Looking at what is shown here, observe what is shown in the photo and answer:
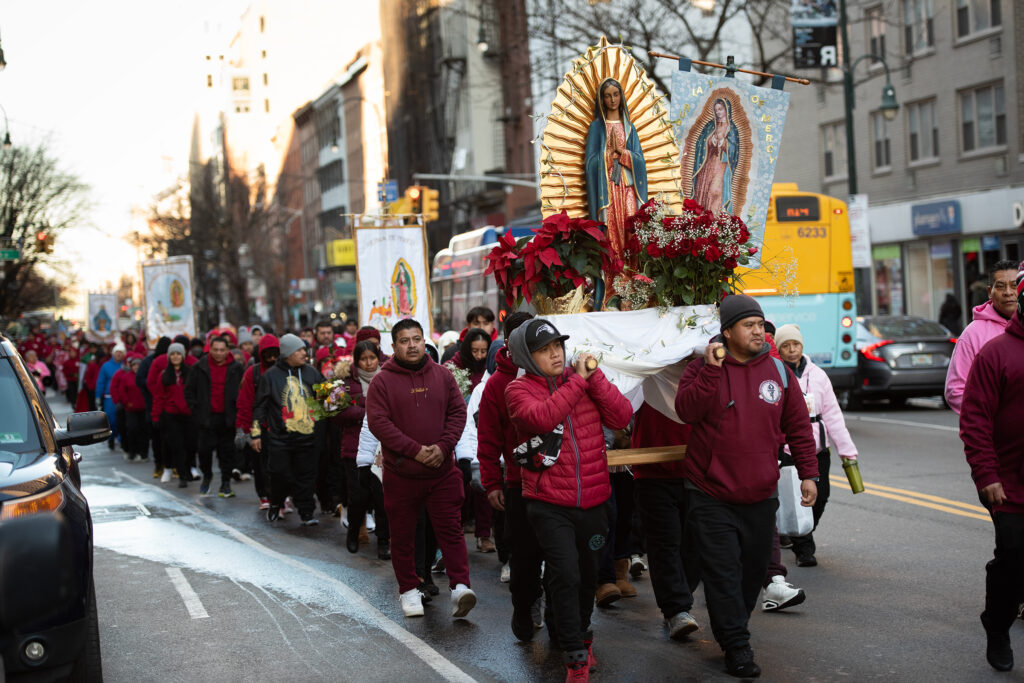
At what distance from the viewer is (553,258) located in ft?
25.0

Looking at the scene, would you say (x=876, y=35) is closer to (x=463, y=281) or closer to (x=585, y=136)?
(x=463, y=281)

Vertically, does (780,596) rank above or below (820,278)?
below

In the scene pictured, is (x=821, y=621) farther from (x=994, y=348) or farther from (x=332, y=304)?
(x=332, y=304)

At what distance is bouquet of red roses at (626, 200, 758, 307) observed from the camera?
7473 millimetres

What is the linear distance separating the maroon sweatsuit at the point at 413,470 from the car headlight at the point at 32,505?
294 cm

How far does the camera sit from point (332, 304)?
79.8 meters

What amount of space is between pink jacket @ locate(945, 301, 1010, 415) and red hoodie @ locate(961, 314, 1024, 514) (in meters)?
0.86

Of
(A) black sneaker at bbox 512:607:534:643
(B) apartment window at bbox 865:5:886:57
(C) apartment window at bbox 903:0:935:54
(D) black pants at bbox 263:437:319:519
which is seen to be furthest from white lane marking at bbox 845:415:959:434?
(B) apartment window at bbox 865:5:886:57

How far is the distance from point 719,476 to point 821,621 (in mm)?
1777

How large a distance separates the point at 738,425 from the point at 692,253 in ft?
4.93

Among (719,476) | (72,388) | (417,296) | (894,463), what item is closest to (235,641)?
(719,476)

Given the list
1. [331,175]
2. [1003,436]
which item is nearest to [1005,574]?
[1003,436]

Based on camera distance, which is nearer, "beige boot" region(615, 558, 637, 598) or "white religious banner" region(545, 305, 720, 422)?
"white religious banner" region(545, 305, 720, 422)

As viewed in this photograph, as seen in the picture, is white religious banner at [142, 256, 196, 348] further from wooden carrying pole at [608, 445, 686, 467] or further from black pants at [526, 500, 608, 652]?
black pants at [526, 500, 608, 652]
